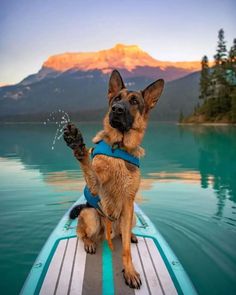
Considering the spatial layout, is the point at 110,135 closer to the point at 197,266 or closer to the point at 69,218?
the point at 69,218

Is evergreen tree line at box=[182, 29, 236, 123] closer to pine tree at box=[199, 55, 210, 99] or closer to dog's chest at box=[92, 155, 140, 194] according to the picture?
pine tree at box=[199, 55, 210, 99]

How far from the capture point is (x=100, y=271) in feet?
14.8

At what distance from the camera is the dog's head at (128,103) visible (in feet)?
15.2

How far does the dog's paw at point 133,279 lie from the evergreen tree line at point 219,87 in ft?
239

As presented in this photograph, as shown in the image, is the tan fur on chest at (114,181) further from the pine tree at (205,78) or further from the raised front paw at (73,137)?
the pine tree at (205,78)

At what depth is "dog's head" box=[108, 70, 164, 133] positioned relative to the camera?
4.62 meters

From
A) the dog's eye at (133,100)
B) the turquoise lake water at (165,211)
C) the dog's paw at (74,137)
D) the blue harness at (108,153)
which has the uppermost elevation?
the dog's eye at (133,100)

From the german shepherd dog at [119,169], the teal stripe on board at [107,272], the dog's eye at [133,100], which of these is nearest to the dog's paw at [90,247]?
the german shepherd dog at [119,169]

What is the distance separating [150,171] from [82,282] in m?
13.3

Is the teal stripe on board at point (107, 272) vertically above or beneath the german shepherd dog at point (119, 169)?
beneath

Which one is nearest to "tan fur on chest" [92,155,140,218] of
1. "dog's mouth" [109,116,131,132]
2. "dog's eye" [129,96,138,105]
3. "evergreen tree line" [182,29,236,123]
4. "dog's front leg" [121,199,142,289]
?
"dog's front leg" [121,199,142,289]

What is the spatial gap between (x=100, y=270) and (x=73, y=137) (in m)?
2.13

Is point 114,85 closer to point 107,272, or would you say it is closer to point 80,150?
point 80,150

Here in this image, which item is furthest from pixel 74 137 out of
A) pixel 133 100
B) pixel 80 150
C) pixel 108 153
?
pixel 133 100
